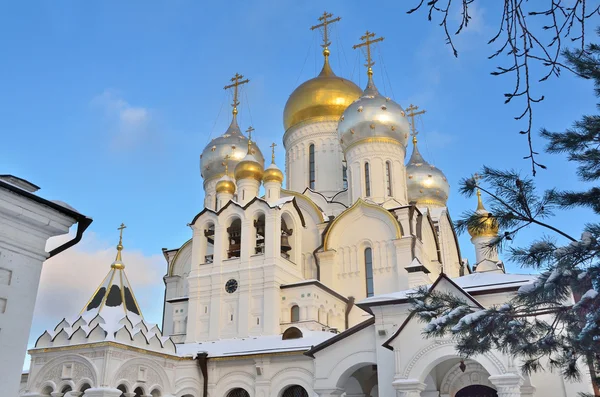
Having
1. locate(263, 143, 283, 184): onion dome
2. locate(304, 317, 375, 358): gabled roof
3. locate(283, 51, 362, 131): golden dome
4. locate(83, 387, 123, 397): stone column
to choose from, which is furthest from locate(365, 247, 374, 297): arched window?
locate(83, 387, 123, 397): stone column

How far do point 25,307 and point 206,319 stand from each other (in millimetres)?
14793

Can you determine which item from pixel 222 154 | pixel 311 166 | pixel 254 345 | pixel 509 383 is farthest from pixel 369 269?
Result: pixel 509 383

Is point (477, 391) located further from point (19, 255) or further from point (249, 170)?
point (249, 170)

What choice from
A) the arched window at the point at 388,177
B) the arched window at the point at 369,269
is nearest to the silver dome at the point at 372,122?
the arched window at the point at 388,177

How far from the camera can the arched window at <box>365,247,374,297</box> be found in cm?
2020

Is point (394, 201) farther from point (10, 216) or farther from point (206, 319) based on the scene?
point (10, 216)

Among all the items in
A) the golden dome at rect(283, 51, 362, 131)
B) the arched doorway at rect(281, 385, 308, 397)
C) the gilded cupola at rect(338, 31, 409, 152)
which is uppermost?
the golden dome at rect(283, 51, 362, 131)

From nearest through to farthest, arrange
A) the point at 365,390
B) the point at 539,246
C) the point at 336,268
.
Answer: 1. the point at 539,246
2. the point at 365,390
3. the point at 336,268

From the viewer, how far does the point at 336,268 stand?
20.9 metres

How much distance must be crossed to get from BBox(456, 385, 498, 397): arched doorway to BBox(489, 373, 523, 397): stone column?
2.06 m

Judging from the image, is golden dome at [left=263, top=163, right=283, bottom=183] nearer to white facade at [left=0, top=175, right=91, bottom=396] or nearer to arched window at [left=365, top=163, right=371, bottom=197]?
arched window at [left=365, top=163, right=371, bottom=197]

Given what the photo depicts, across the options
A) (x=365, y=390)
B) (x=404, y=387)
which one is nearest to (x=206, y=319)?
(x=365, y=390)

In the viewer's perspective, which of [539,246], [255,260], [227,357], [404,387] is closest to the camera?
[539,246]

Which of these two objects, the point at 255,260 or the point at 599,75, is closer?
the point at 599,75
